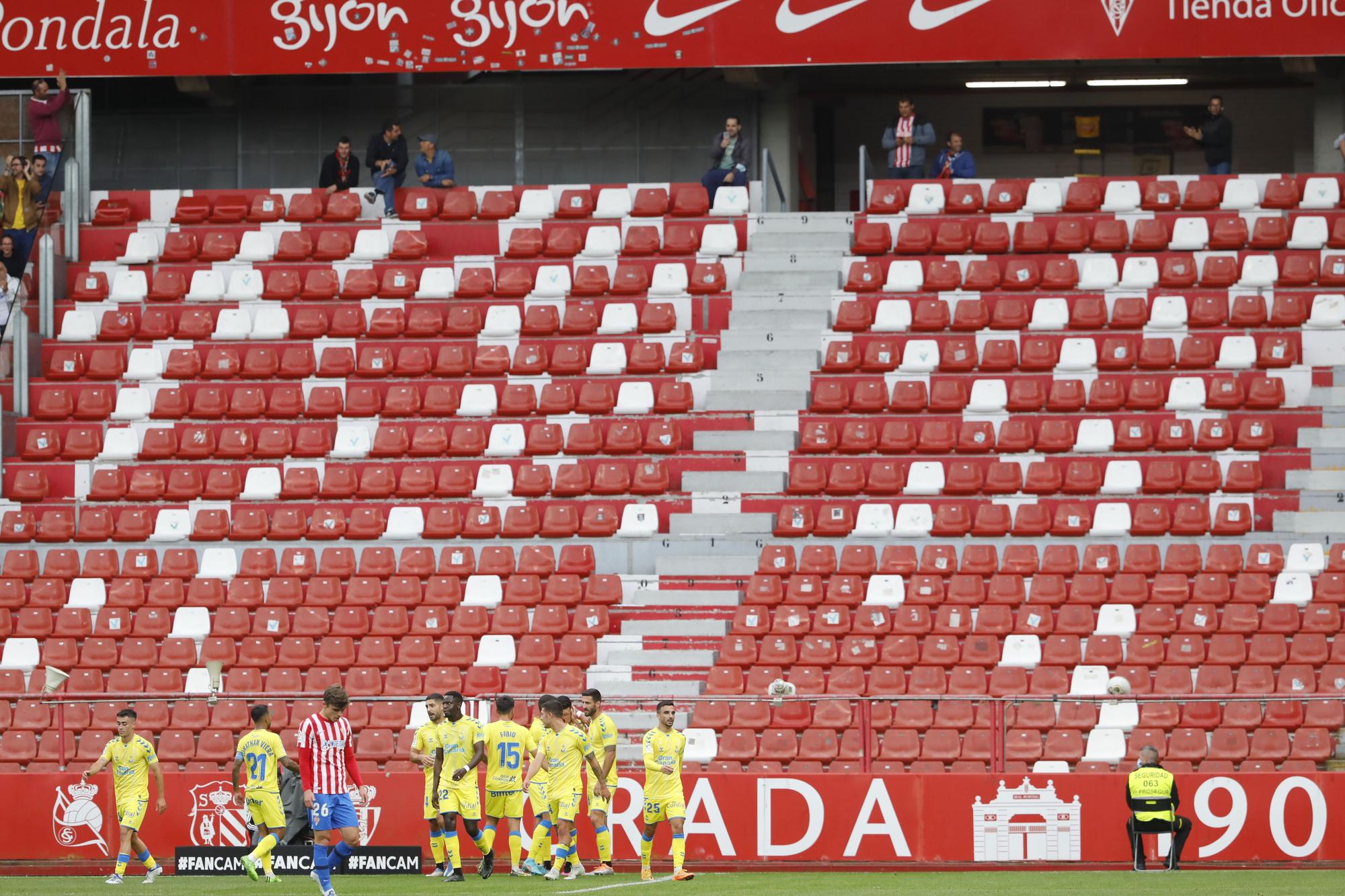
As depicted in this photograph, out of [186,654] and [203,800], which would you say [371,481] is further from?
[203,800]

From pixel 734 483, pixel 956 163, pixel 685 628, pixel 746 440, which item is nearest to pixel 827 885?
pixel 685 628

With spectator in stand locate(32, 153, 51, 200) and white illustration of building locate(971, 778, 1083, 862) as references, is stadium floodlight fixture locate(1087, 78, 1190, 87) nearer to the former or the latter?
white illustration of building locate(971, 778, 1083, 862)

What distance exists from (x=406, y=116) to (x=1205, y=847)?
56.8 ft

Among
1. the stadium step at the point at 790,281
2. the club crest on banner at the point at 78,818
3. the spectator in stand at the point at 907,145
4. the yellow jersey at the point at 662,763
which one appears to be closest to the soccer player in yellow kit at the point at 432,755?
the yellow jersey at the point at 662,763

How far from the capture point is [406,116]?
99.7 feet

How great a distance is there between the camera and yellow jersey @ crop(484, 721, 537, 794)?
1781cm

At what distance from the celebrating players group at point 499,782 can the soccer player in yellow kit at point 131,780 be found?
0.01 meters

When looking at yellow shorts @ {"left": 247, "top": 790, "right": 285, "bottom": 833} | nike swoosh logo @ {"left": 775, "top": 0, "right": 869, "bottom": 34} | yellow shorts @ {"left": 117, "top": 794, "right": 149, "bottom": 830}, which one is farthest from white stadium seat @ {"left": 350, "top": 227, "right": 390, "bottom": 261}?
yellow shorts @ {"left": 247, "top": 790, "right": 285, "bottom": 833}

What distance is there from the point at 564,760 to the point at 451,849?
51.3 inches

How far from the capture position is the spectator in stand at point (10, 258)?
26.1m

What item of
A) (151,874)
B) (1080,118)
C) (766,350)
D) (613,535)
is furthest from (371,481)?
(1080,118)

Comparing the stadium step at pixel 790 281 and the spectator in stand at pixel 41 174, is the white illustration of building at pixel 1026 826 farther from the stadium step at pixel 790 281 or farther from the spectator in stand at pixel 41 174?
the spectator in stand at pixel 41 174

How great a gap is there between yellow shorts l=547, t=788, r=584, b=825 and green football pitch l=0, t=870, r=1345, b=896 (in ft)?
1.89

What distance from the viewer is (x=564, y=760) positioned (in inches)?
685
